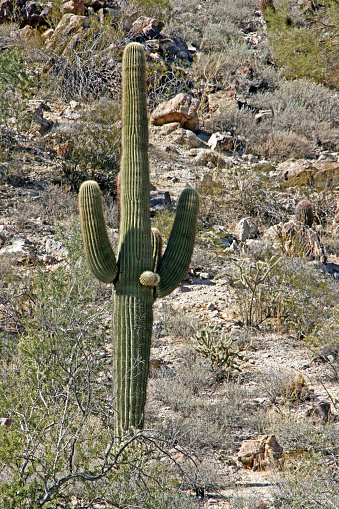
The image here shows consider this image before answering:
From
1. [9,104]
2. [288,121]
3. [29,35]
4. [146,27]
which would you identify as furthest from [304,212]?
[29,35]

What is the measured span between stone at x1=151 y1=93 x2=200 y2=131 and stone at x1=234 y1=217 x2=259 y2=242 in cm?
511

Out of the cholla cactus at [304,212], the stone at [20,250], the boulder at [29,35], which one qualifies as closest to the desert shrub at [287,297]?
the cholla cactus at [304,212]

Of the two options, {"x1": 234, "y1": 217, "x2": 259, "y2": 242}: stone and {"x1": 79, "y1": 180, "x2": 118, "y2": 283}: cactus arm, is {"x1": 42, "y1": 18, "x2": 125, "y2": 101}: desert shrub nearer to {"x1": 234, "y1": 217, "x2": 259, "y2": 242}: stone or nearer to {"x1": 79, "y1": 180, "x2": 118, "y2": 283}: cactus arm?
{"x1": 234, "y1": 217, "x2": 259, "y2": 242}: stone

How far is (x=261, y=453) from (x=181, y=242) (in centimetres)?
233

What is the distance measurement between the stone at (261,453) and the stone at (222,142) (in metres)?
9.98

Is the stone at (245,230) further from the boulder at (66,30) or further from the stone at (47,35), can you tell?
the stone at (47,35)

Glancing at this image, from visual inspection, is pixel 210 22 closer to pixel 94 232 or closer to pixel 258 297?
pixel 258 297

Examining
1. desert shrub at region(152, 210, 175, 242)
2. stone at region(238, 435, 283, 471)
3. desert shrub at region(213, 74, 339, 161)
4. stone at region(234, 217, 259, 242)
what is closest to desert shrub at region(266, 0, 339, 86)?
desert shrub at region(213, 74, 339, 161)

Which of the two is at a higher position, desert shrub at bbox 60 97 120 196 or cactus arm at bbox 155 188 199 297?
cactus arm at bbox 155 188 199 297

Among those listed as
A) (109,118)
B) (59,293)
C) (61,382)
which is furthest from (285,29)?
(61,382)

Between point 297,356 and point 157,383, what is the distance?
2.15m

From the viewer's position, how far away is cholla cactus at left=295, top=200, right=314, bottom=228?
11.3 m

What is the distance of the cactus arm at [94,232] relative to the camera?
5.22m

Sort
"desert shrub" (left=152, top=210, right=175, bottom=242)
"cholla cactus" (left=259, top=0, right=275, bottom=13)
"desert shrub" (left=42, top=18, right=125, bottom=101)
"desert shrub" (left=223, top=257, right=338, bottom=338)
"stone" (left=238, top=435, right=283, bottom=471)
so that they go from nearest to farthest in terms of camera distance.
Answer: "stone" (left=238, top=435, right=283, bottom=471) < "desert shrub" (left=223, top=257, right=338, bottom=338) < "desert shrub" (left=152, top=210, right=175, bottom=242) < "desert shrub" (left=42, top=18, right=125, bottom=101) < "cholla cactus" (left=259, top=0, right=275, bottom=13)
